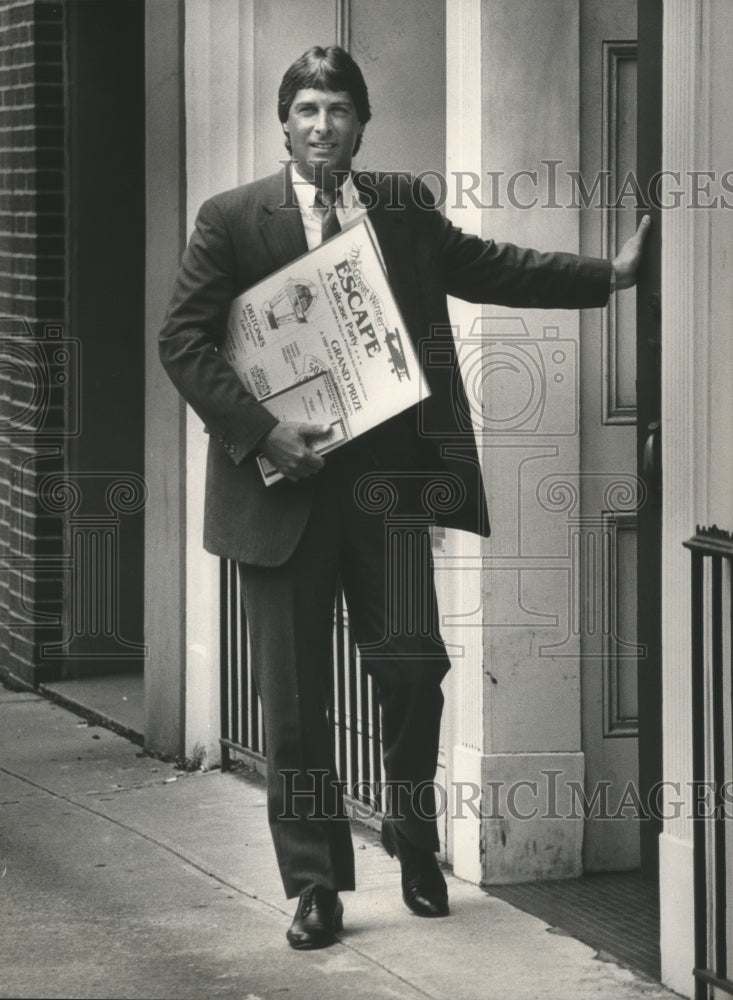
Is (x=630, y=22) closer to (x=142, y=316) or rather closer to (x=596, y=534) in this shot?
(x=596, y=534)

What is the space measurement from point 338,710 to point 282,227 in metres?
1.93

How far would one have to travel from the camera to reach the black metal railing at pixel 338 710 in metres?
6.20

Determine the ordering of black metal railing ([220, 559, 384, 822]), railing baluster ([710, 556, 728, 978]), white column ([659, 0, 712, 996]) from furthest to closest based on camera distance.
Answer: black metal railing ([220, 559, 384, 822]), white column ([659, 0, 712, 996]), railing baluster ([710, 556, 728, 978])

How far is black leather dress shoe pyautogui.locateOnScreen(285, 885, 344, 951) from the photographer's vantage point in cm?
507

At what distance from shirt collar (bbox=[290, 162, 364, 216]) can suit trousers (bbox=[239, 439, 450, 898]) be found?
24.1 inches

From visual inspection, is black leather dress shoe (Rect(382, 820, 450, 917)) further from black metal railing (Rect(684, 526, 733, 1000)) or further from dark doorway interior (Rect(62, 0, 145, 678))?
dark doorway interior (Rect(62, 0, 145, 678))

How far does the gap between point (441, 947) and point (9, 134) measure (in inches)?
195

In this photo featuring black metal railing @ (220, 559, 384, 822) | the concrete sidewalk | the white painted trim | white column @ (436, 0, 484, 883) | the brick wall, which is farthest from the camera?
the brick wall

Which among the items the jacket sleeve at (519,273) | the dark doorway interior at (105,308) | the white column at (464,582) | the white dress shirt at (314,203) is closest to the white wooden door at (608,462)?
the white column at (464,582)

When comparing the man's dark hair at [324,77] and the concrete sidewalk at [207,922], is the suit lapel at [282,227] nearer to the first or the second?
the man's dark hair at [324,77]

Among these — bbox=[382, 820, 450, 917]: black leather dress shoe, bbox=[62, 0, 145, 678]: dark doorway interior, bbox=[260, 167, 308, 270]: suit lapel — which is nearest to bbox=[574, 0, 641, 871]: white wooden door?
bbox=[382, 820, 450, 917]: black leather dress shoe

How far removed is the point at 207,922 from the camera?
17.5 ft

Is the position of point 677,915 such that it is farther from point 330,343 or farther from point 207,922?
point 330,343

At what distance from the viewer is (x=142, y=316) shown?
28.9 feet
